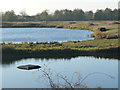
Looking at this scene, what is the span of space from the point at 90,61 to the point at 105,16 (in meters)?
66.0

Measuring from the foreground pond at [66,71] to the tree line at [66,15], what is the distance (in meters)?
63.9

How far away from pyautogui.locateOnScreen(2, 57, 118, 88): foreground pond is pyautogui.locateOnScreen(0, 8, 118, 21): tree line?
210 feet

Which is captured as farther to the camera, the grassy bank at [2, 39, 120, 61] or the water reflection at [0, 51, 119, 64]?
the grassy bank at [2, 39, 120, 61]

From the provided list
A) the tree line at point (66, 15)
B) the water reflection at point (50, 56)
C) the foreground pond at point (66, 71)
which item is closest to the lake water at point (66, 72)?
the foreground pond at point (66, 71)

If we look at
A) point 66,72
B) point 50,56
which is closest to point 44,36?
point 50,56

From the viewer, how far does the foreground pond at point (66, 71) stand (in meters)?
16.9

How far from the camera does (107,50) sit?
28.8 m

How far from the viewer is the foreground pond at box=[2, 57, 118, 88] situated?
55.5 feet

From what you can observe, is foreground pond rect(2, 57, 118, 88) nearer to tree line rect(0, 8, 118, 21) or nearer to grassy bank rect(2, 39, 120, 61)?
grassy bank rect(2, 39, 120, 61)

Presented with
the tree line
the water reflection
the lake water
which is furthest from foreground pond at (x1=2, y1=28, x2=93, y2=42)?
the tree line

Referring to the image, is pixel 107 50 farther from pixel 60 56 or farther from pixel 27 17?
pixel 27 17

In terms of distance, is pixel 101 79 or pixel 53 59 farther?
pixel 53 59

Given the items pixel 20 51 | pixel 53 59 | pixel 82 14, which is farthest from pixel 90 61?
pixel 82 14

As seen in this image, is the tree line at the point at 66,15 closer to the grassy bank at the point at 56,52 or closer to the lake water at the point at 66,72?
the grassy bank at the point at 56,52
